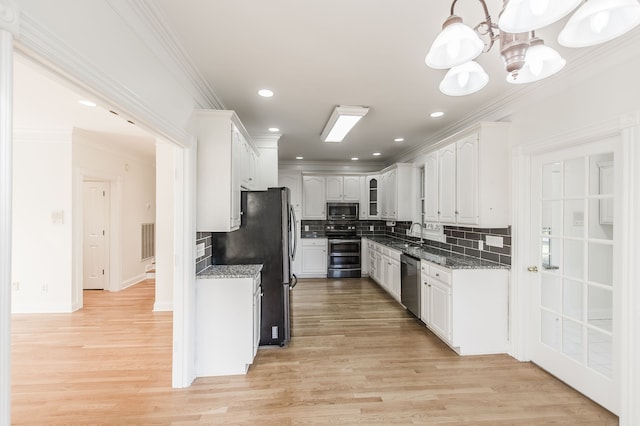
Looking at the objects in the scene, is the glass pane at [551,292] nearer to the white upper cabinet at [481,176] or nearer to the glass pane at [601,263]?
the glass pane at [601,263]

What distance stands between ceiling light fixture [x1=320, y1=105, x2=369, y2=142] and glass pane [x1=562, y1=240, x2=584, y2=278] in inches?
91.3

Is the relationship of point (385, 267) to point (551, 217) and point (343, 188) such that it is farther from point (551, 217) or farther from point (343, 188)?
point (551, 217)

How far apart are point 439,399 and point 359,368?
2.36 ft

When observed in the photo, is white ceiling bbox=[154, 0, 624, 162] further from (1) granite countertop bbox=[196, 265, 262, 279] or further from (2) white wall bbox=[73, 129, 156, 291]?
(2) white wall bbox=[73, 129, 156, 291]

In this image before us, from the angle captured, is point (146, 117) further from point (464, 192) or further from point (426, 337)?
point (426, 337)

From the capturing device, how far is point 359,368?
8.82 ft

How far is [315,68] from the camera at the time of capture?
238 centimetres

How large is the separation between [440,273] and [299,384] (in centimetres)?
187

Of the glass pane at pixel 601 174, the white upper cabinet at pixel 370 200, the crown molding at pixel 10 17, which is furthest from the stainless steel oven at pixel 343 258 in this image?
the crown molding at pixel 10 17

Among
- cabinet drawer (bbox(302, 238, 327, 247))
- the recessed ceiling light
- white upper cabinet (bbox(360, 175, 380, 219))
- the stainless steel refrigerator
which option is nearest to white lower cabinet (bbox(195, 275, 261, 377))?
the stainless steel refrigerator

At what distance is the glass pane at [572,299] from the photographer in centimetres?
236

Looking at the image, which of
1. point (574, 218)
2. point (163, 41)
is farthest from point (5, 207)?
point (574, 218)

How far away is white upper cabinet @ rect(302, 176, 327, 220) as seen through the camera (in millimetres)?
6543

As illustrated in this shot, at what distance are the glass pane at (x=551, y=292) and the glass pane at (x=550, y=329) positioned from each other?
0.08 m
